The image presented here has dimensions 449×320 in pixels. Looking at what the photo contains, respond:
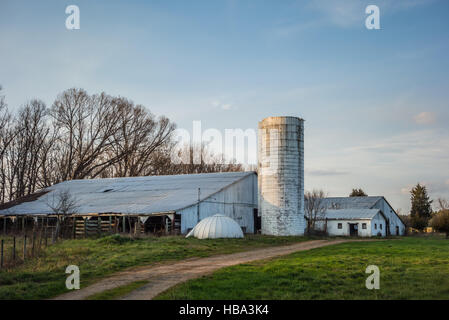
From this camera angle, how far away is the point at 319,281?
1391cm

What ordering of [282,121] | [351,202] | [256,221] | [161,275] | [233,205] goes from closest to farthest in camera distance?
[161,275], [282,121], [233,205], [256,221], [351,202]

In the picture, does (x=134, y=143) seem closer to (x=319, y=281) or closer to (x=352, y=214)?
(x=352, y=214)

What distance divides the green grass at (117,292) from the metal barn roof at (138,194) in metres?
19.1

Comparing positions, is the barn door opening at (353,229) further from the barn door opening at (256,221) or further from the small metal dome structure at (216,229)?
the small metal dome structure at (216,229)

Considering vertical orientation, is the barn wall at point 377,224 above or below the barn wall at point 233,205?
below

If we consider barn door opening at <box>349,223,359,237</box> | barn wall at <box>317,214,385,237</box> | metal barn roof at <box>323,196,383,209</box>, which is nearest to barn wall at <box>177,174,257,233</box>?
barn wall at <box>317,214,385,237</box>

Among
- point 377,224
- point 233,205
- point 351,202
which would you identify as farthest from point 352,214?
point 233,205

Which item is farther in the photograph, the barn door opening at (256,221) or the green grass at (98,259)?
the barn door opening at (256,221)

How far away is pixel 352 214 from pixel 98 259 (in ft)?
119

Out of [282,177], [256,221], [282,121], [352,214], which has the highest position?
[282,121]

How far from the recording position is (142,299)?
11625mm

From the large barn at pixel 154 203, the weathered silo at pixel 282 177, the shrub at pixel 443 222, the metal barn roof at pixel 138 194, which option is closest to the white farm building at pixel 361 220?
the shrub at pixel 443 222

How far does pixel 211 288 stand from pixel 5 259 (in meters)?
9.71

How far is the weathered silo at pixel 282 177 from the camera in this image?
36.9 meters
